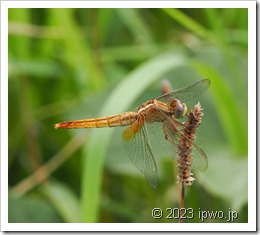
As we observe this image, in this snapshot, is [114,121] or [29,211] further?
[29,211]

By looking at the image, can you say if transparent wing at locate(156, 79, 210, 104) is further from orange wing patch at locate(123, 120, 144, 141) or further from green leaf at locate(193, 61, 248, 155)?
green leaf at locate(193, 61, 248, 155)

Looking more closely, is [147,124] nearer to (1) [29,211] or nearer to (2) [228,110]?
(2) [228,110]

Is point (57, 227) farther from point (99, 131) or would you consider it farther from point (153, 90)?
point (153, 90)

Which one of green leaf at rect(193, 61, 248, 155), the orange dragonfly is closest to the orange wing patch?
the orange dragonfly

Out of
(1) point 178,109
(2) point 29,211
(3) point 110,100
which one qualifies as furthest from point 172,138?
(2) point 29,211

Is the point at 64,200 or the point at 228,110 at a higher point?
the point at 228,110

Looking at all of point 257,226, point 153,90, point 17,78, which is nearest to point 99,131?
point 153,90
